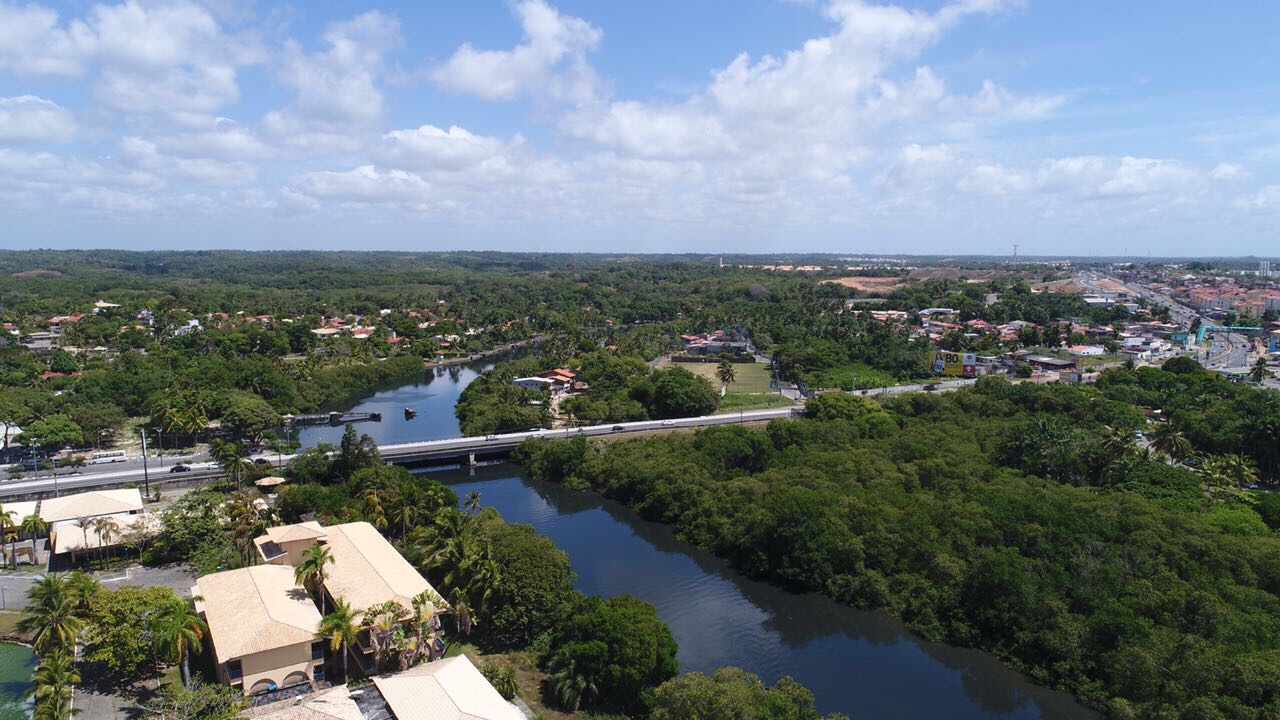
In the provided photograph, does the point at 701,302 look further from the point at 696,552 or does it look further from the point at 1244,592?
the point at 1244,592

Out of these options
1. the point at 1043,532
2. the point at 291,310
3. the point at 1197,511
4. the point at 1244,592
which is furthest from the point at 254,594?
the point at 291,310

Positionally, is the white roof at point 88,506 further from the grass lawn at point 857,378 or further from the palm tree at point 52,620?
the grass lawn at point 857,378

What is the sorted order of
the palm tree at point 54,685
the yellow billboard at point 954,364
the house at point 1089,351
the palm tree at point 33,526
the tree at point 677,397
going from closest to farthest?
the palm tree at point 54,685, the palm tree at point 33,526, the tree at point 677,397, the yellow billboard at point 954,364, the house at point 1089,351

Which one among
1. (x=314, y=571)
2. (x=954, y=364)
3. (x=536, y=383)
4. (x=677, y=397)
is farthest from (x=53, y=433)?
(x=954, y=364)

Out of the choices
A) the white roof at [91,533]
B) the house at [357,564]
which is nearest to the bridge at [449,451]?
the white roof at [91,533]

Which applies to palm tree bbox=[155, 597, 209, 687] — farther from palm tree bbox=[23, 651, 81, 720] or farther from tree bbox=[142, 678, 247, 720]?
palm tree bbox=[23, 651, 81, 720]

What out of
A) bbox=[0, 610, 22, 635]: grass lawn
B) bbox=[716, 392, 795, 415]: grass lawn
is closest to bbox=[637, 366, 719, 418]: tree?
bbox=[716, 392, 795, 415]: grass lawn
